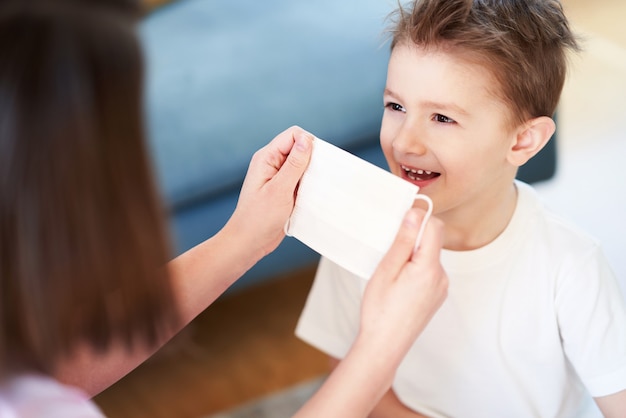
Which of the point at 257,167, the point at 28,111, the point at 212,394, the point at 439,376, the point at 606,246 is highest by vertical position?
the point at 28,111

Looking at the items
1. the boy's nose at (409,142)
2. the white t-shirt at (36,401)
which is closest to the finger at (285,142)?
the boy's nose at (409,142)

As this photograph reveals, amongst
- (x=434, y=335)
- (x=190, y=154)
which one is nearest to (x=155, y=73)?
(x=190, y=154)

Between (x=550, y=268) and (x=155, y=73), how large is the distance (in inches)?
33.1

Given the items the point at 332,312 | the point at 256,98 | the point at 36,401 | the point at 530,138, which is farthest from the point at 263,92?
the point at 36,401

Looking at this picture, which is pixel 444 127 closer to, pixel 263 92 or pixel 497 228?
pixel 497 228

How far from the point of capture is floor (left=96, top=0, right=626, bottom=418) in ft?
3.62

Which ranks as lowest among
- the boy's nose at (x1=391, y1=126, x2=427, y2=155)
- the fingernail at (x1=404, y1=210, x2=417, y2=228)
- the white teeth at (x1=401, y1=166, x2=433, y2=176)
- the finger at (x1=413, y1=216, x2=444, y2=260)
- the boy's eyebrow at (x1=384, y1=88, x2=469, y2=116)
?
the white teeth at (x1=401, y1=166, x2=433, y2=176)

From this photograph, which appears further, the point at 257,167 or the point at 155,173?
the point at 257,167

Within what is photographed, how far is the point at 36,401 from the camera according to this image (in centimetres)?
64

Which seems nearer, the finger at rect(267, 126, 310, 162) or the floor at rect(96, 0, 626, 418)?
the finger at rect(267, 126, 310, 162)

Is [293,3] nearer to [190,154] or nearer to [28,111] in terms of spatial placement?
[190,154]

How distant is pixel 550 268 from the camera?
888 mm

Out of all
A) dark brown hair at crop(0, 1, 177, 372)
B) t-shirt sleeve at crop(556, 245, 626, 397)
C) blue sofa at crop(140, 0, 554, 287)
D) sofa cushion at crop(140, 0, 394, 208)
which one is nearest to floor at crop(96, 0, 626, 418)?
blue sofa at crop(140, 0, 554, 287)

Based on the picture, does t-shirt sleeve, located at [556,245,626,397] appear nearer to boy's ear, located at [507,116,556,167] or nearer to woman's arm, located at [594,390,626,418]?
woman's arm, located at [594,390,626,418]
